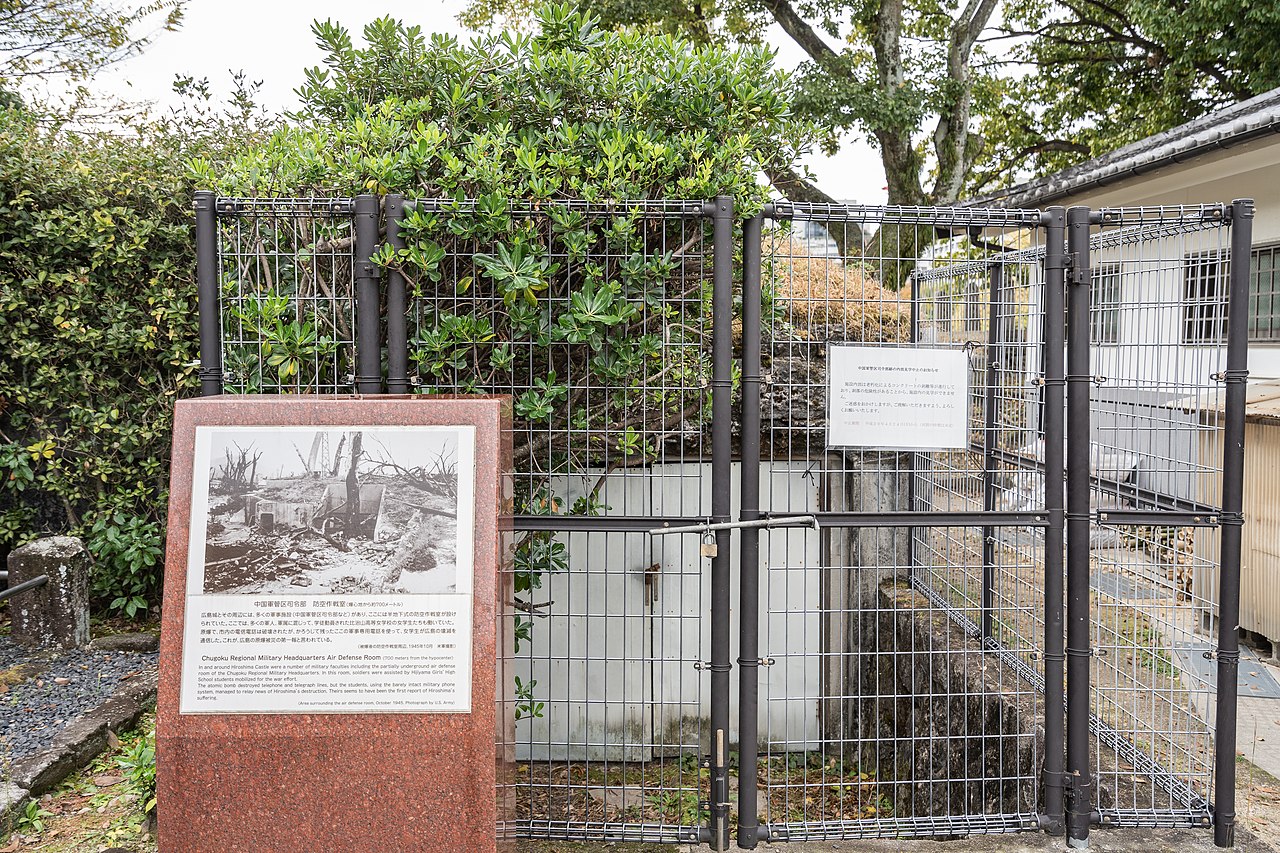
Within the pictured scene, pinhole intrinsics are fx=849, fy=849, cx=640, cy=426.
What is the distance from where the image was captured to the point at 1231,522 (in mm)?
3318

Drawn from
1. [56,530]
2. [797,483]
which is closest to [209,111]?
[56,530]

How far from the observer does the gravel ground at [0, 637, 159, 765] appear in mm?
4051

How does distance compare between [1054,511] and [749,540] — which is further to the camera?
[1054,511]

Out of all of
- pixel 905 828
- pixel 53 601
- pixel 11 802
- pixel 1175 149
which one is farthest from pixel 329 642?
pixel 1175 149

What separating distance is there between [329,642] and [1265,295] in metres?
8.03

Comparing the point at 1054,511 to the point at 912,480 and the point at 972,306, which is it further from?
the point at 972,306

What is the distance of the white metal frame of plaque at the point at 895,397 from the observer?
10.6ft

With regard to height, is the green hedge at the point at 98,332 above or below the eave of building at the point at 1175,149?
below

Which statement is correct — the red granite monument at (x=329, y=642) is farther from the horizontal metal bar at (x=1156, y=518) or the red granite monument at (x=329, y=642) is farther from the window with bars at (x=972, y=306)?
the window with bars at (x=972, y=306)

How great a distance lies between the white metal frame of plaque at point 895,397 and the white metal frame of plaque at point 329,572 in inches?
57.1

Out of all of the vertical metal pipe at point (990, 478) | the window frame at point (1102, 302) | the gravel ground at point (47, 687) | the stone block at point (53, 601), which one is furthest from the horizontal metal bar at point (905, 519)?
the stone block at point (53, 601)

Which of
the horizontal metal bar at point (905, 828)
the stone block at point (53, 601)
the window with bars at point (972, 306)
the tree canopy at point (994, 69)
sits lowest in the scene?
the horizontal metal bar at point (905, 828)

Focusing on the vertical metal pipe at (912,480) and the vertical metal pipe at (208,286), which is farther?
the vertical metal pipe at (912,480)

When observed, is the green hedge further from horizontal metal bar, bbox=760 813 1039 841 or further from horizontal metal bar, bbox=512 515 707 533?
horizontal metal bar, bbox=760 813 1039 841
